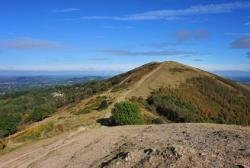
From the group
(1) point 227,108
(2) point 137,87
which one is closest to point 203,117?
(1) point 227,108

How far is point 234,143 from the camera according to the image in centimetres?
2066

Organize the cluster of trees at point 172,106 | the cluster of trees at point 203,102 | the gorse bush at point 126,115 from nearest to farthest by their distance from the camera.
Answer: the gorse bush at point 126,115, the cluster of trees at point 172,106, the cluster of trees at point 203,102

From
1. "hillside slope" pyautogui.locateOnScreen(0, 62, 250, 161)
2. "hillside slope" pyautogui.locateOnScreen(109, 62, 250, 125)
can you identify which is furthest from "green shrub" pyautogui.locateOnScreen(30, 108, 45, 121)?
"hillside slope" pyautogui.locateOnScreen(109, 62, 250, 125)

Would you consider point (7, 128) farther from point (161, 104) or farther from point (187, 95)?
point (187, 95)

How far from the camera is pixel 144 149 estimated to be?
22234 mm

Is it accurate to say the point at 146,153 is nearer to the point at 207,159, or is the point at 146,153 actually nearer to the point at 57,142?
the point at 207,159

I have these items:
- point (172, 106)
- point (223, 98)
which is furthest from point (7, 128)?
point (223, 98)

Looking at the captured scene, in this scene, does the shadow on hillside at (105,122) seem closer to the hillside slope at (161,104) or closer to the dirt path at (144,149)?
the hillside slope at (161,104)

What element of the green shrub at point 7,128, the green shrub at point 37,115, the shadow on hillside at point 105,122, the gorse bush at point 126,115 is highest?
the gorse bush at point 126,115

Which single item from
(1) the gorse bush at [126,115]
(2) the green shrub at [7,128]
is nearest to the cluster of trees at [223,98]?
(1) the gorse bush at [126,115]

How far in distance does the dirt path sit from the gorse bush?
18.7 feet

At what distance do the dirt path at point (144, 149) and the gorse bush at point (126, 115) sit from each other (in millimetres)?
5713

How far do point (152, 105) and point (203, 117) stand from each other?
8159 mm

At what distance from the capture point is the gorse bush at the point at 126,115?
3816 centimetres
